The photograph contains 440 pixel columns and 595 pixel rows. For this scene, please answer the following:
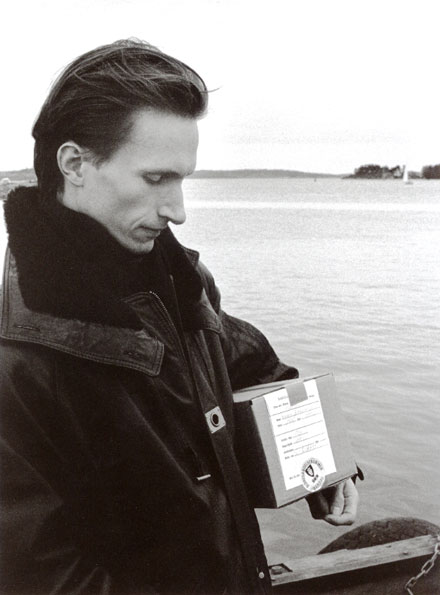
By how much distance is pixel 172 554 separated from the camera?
1.57m

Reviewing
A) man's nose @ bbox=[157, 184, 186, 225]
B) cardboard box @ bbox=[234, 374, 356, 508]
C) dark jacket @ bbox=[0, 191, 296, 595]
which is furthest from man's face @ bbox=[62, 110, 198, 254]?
cardboard box @ bbox=[234, 374, 356, 508]

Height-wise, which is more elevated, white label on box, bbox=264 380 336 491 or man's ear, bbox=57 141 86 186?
man's ear, bbox=57 141 86 186

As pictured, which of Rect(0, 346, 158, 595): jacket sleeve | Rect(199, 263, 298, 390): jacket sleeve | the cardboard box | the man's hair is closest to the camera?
Rect(0, 346, 158, 595): jacket sleeve

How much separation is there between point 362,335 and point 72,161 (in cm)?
962

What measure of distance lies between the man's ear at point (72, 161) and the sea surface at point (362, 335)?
24.8 inches

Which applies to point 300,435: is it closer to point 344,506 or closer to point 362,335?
point 344,506

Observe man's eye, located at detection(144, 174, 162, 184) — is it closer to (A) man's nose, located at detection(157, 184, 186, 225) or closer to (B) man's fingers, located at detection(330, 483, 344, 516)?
(A) man's nose, located at detection(157, 184, 186, 225)

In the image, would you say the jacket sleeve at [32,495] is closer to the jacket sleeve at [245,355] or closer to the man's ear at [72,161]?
the man's ear at [72,161]

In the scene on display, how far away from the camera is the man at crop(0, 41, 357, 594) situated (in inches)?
55.1

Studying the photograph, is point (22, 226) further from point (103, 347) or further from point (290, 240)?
point (290, 240)

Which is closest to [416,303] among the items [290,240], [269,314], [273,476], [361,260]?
[269,314]

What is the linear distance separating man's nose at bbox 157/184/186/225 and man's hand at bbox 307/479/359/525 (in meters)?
0.90

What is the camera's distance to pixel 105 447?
4.82 ft

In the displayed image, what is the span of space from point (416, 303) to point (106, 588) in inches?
485
